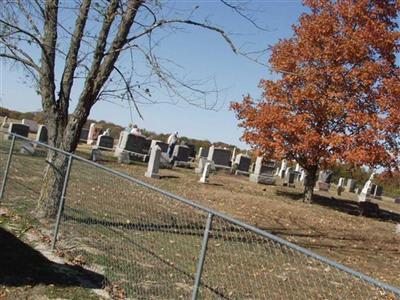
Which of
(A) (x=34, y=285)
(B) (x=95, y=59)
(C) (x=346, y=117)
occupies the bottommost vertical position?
(A) (x=34, y=285)

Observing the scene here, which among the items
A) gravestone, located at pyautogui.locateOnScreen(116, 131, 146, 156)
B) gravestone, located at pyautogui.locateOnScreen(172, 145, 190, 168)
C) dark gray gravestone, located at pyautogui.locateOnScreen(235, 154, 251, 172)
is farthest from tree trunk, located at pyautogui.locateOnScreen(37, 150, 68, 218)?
dark gray gravestone, located at pyautogui.locateOnScreen(235, 154, 251, 172)

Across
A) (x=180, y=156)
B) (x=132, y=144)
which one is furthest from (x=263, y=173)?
(x=132, y=144)

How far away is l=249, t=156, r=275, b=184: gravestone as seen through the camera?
24.5 metres

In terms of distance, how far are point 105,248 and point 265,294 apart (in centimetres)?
221

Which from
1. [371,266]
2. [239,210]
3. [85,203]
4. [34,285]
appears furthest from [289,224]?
[34,285]

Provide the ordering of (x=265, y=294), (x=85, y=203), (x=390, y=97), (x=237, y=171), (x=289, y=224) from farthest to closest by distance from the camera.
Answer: (x=237, y=171), (x=390, y=97), (x=289, y=224), (x=85, y=203), (x=265, y=294)

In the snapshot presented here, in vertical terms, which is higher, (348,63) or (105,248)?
(348,63)

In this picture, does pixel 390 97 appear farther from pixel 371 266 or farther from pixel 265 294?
pixel 265 294

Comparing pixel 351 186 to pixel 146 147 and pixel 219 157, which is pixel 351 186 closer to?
pixel 219 157

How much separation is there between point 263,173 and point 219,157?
4330mm

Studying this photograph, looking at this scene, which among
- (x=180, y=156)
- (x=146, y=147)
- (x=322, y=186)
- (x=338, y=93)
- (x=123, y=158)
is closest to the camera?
(x=338, y=93)

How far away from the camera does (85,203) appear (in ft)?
31.1

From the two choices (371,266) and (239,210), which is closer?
(371,266)

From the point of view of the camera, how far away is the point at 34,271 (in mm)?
5918
